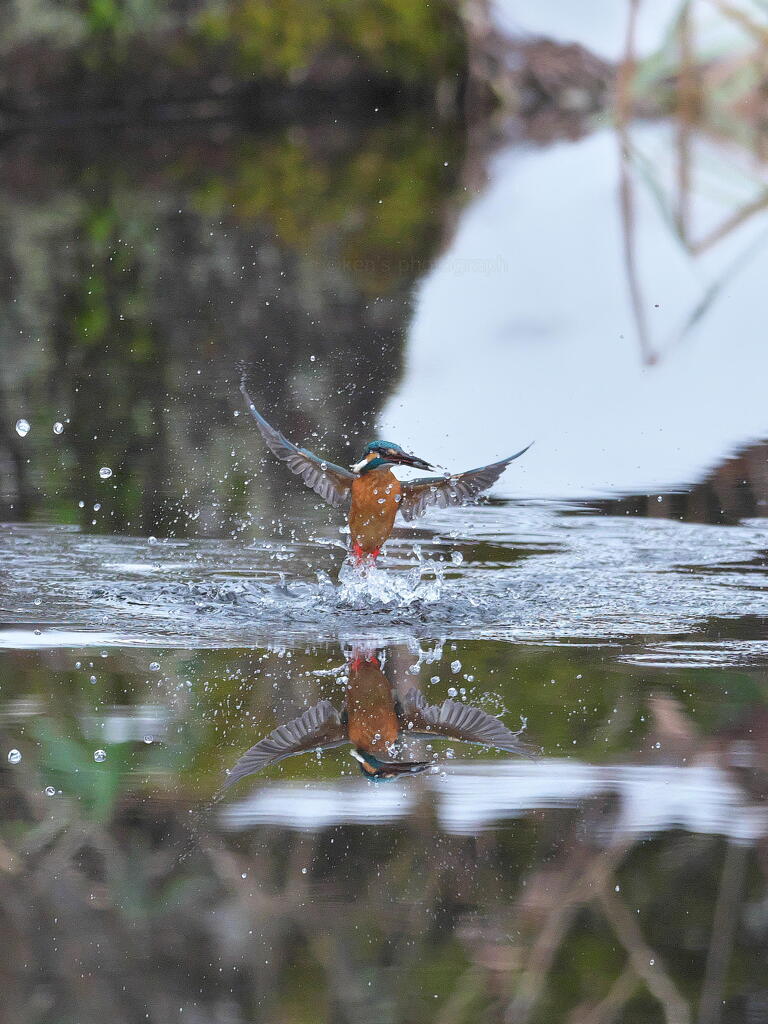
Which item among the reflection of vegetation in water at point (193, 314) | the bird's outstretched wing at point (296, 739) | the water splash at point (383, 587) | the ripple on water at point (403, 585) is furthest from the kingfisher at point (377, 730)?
the reflection of vegetation in water at point (193, 314)

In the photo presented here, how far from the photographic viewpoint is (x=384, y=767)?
355 centimetres

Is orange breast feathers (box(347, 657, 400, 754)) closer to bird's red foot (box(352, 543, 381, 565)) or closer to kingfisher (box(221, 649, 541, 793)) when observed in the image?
kingfisher (box(221, 649, 541, 793))

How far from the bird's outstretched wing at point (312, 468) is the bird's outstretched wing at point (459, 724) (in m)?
1.20

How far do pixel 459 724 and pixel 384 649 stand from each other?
68 centimetres

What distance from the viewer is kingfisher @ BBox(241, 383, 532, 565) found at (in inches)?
198

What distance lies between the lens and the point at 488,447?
693 centimetres

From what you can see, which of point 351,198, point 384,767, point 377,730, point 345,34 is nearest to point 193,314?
point 351,198

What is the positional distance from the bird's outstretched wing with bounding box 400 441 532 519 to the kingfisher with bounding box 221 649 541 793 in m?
0.99

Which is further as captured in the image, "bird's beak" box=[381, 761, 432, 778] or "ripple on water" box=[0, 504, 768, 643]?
"ripple on water" box=[0, 504, 768, 643]

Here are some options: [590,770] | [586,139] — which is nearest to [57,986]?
[590,770]

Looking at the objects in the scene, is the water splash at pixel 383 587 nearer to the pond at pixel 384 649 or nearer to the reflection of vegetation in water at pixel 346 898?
the pond at pixel 384 649

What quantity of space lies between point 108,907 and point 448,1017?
0.64 metres

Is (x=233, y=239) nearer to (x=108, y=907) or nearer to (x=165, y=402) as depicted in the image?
(x=165, y=402)

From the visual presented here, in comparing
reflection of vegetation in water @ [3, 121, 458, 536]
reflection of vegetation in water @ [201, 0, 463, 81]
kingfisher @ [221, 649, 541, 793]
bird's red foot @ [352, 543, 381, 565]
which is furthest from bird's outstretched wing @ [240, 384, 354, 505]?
reflection of vegetation in water @ [201, 0, 463, 81]
